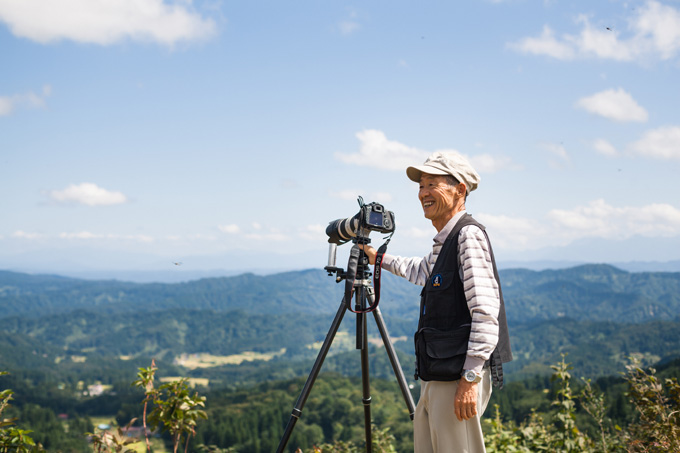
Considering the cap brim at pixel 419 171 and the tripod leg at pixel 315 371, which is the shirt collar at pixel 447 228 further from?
the tripod leg at pixel 315 371

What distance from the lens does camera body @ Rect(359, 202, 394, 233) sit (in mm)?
2938

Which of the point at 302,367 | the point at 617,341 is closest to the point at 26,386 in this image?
the point at 302,367

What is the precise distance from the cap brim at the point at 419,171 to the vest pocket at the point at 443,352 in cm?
80

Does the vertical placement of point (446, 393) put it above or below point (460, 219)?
below

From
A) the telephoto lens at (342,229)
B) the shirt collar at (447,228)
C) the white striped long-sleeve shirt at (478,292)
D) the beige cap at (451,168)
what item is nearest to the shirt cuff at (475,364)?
the white striped long-sleeve shirt at (478,292)

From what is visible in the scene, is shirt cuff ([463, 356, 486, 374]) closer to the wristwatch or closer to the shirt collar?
the wristwatch

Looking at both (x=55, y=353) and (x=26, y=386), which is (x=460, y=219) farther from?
(x=55, y=353)

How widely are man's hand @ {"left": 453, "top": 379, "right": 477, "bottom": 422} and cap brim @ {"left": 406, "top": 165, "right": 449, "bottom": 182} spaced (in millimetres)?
1053

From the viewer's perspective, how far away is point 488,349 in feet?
7.52

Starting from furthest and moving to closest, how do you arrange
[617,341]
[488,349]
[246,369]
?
[246,369], [617,341], [488,349]

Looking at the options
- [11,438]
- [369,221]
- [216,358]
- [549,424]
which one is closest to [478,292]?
[369,221]

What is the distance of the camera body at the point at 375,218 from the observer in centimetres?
294

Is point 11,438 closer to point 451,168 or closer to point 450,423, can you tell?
point 450,423

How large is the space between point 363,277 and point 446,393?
852 mm
